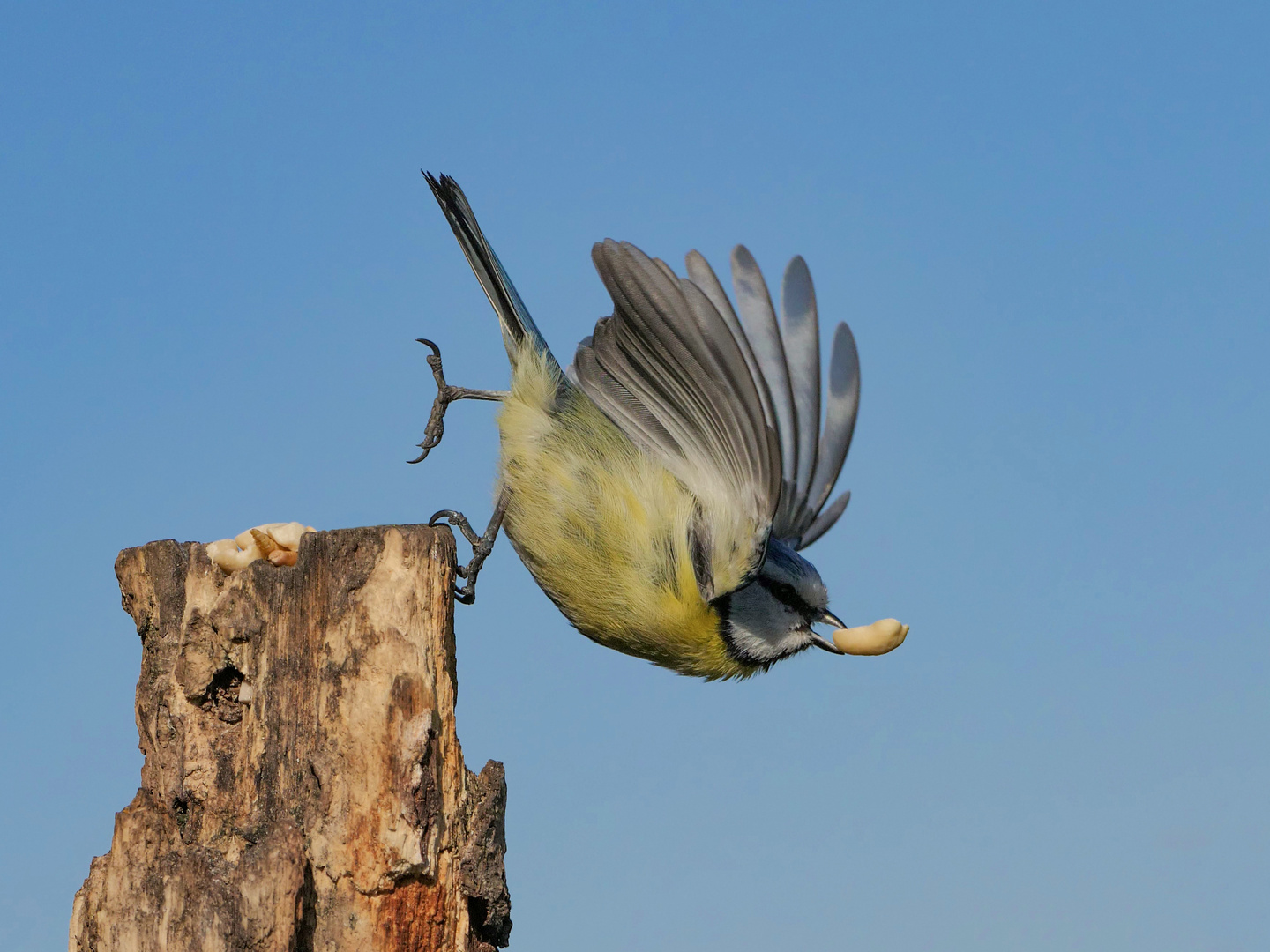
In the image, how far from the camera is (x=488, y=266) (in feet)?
13.3

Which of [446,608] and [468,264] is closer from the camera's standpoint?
[446,608]

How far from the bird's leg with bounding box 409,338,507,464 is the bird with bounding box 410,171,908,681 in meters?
0.02

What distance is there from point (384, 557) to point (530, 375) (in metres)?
1.24

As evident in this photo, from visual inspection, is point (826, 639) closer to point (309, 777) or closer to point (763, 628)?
point (763, 628)

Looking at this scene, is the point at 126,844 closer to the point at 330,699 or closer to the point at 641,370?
the point at 330,699

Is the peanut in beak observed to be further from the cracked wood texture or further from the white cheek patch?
the cracked wood texture

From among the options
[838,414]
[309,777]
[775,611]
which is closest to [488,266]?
[838,414]

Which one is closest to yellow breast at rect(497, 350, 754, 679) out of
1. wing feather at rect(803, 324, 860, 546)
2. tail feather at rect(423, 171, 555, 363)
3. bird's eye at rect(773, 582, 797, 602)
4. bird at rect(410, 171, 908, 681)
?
bird at rect(410, 171, 908, 681)

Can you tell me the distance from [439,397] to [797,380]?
1.28m

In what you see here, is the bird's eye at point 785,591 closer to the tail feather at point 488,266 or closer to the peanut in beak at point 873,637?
the peanut in beak at point 873,637

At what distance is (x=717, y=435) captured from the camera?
3621 mm

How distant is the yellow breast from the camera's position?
142 inches

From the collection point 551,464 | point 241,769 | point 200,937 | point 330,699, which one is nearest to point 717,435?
point 551,464

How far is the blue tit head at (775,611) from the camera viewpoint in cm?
372
